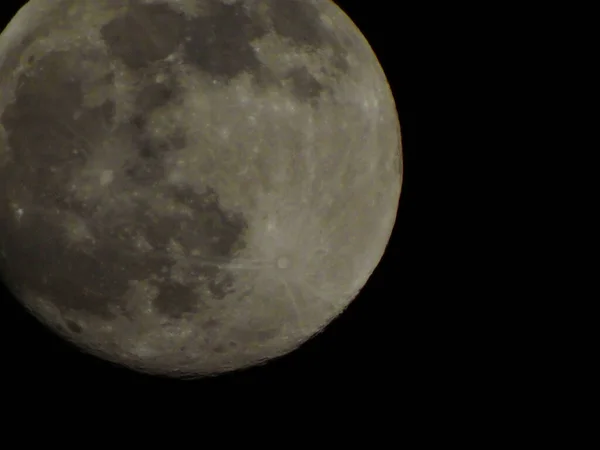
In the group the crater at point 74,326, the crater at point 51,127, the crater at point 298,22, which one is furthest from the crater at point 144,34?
the crater at point 74,326

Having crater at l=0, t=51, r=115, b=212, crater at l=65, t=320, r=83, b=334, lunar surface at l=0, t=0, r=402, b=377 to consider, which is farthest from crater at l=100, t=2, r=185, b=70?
crater at l=65, t=320, r=83, b=334

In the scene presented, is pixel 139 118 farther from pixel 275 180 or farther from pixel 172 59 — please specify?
pixel 275 180

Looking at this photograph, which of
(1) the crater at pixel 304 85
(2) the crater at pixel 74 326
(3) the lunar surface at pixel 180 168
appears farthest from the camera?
(2) the crater at pixel 74 326

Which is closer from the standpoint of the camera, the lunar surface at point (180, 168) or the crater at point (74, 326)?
the lunar surface at point (180, 168)

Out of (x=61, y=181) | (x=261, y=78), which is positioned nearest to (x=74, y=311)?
(x=61, y=181)

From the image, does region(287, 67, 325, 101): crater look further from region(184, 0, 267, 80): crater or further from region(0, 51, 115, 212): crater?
region(0, 51, 115, 212): crater

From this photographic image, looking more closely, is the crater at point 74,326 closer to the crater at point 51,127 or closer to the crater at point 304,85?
the crater at point 51,127

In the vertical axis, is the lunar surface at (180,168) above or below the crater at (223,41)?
below

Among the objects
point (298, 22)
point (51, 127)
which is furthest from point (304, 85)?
point (51, 127)
